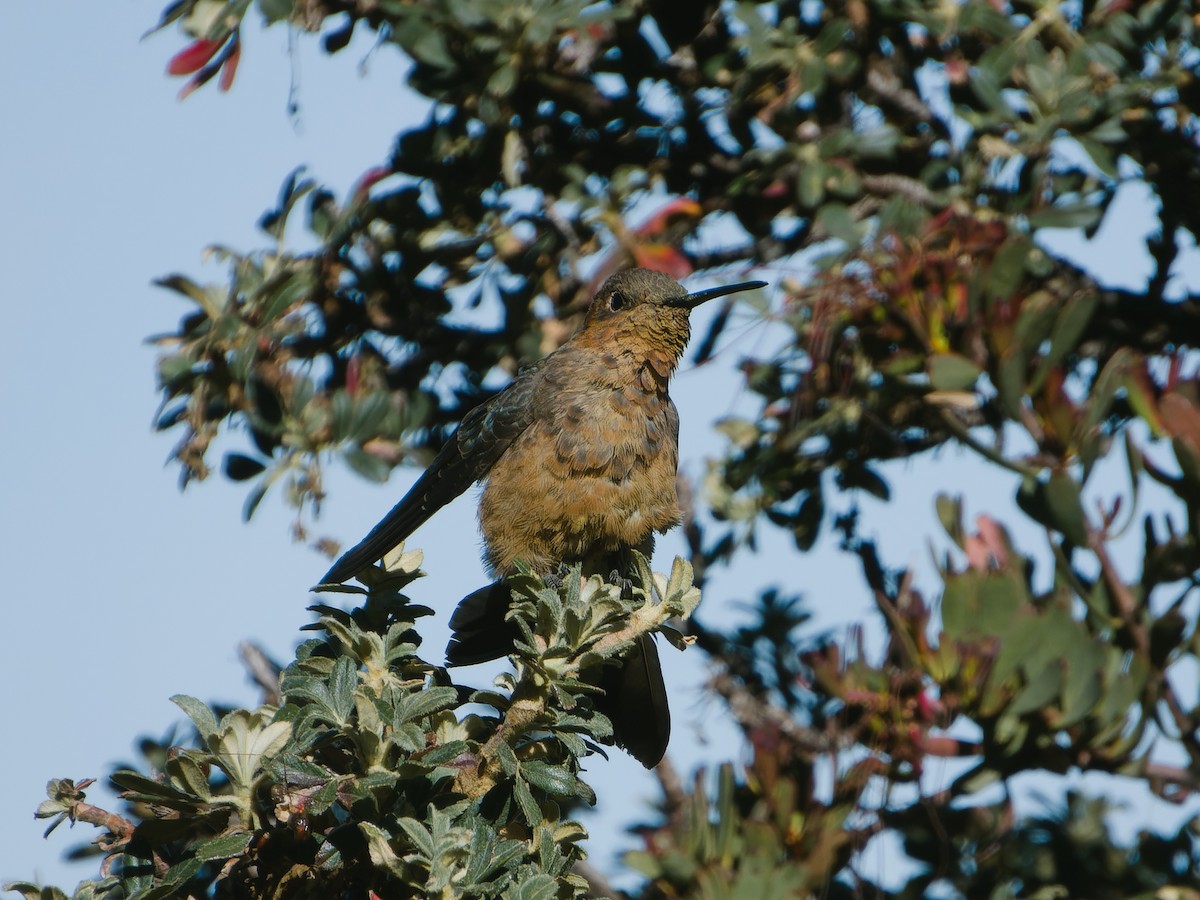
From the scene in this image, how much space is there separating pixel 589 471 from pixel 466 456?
1.26 feet

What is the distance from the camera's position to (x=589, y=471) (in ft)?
12.0

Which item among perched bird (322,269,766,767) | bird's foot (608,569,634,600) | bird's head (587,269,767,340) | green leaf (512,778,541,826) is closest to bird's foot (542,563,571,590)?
perched bird (322,269,766,767)

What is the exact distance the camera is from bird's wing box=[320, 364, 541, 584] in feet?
12.0

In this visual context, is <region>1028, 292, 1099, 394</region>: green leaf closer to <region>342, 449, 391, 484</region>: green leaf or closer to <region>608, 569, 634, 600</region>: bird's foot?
<region>608, 569, 634, 600</region>: bird's foot

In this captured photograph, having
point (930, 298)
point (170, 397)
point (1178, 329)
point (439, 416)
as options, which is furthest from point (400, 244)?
point (1178, 329)

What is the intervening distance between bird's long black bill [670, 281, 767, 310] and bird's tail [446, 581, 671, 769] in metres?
1.03

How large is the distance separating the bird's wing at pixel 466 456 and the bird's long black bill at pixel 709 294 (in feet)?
1.62

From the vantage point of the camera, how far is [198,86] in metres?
3.50

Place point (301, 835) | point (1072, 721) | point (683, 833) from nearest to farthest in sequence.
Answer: point (301, 835) → point (1072, 721) → point (683, 833)

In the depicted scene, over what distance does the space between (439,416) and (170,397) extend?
31.0 inches

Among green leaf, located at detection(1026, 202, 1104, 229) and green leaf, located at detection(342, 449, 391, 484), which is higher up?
green leaf, located at detection(1026, 202, 1104, 229)

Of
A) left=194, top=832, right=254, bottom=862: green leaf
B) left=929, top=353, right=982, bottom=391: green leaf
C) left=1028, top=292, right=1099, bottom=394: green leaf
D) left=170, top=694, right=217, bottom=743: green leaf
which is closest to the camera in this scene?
left=194, top=832, right=254, bottom=862: green leaf

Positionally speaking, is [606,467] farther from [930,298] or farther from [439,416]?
[930,298]

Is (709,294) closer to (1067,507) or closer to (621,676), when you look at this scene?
(621,676)
